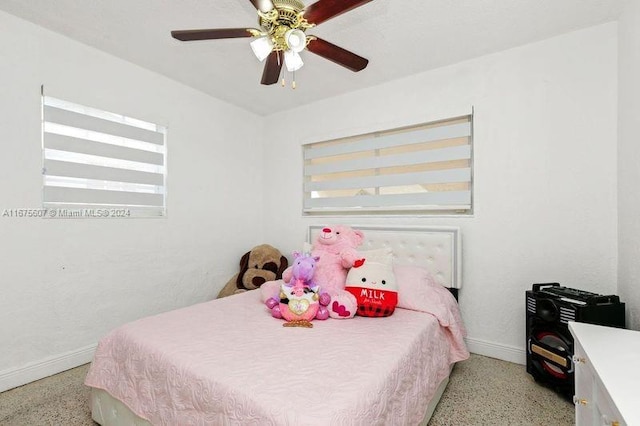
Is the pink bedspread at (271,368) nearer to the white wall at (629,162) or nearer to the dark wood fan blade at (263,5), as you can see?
the white wall at (629,162)

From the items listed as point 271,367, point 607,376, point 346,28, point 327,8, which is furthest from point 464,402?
point 346,28

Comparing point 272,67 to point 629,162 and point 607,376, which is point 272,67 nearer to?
point 607,376

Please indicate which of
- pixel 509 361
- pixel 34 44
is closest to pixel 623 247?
pixel 509 361

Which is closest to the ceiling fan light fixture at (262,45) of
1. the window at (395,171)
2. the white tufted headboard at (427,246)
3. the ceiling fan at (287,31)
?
the ceiling fan at (287,31)

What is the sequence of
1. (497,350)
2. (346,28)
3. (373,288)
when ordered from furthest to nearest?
(497,350)
(346,28)
(373,288)

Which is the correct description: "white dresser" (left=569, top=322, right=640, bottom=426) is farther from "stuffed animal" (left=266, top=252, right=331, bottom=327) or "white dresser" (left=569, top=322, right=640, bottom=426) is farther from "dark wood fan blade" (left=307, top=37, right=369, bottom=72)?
"dark wood fan blade" (left=307, top=37, right=369, bottom=72)

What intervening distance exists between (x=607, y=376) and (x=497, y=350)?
172 cm

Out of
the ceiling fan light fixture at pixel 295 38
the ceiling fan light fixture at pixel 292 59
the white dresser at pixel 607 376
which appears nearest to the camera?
the white dresser at pixel 607 376

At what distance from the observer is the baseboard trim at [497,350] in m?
2.40

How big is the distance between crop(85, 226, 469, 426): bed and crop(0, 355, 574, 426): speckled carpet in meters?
0.15

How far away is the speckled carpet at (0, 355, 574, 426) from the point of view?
5.79ft

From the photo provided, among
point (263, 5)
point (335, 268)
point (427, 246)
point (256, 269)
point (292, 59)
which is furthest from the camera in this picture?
point (256, 269)

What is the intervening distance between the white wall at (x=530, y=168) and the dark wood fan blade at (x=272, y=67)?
107 centimetres

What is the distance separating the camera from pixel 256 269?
11.1 feet
